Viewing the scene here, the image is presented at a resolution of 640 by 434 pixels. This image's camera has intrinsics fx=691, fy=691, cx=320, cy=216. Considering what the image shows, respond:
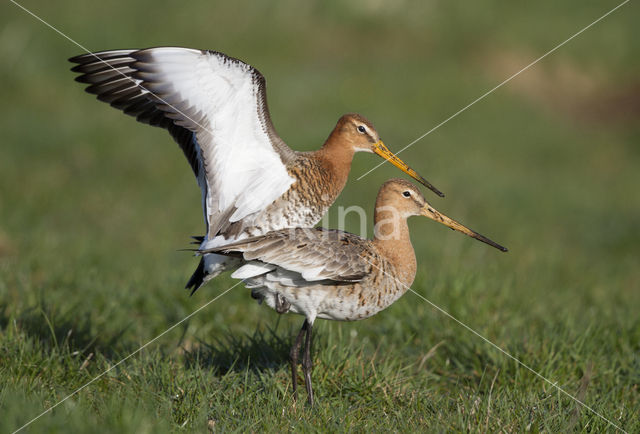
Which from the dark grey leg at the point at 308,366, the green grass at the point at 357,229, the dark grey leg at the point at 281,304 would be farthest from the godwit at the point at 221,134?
the green grass at the point at 357,229

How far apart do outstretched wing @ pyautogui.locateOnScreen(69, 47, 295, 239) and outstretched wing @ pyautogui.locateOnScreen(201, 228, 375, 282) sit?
44 centimetres

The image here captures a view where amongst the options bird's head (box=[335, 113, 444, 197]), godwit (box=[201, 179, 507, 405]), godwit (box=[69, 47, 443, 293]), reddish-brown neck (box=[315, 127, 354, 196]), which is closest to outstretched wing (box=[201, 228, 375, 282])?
godwit (box=[201, 179, 507, 405])

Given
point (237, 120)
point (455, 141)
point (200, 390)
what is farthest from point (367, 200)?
point (200, 390)

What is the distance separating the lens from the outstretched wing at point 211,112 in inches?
179

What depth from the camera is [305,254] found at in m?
4.39

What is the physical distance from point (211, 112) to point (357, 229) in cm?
474

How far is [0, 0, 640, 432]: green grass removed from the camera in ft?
14.2

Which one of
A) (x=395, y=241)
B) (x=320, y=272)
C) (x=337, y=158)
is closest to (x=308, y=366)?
(x=320, y=272)

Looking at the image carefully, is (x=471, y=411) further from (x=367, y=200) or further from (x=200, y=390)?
(x=367, y=200)

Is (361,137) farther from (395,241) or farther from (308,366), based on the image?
(308,366)

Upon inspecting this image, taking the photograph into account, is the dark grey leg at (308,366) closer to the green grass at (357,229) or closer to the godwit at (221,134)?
the green grass at (357,229)

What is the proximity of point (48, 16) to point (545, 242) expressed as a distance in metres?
10.6

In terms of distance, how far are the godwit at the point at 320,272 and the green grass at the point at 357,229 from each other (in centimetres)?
45

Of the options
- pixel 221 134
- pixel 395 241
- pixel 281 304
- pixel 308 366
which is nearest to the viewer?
pixel 308 366
